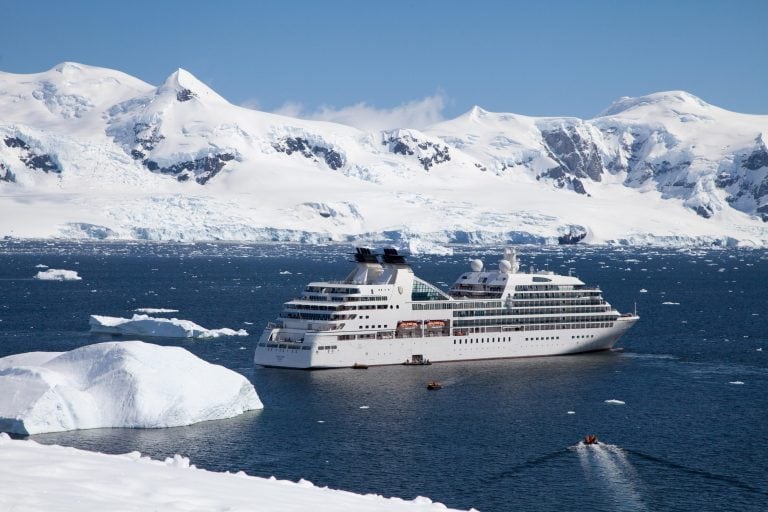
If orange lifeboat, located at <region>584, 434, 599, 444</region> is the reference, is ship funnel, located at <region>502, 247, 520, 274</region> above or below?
above

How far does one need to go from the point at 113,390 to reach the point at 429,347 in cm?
2849

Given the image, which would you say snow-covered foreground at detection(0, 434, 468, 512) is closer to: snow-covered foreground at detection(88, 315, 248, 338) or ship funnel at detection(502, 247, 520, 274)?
snow-covered foreground at detection(88, 315, 248, 338)

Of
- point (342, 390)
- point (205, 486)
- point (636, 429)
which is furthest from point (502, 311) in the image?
point (205, 486)

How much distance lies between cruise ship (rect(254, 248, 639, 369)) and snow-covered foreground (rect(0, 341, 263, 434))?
57.6 feet

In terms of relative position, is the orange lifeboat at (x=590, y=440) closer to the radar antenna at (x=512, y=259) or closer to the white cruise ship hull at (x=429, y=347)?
the white cruise ship hull at (x=429, y=347)

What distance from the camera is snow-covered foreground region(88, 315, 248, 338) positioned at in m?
82.9

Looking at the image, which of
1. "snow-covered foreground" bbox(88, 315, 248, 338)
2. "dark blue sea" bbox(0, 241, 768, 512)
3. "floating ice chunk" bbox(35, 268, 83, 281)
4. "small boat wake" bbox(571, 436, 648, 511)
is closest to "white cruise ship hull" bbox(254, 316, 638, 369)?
"dark blue sea" bbox(0, 241, 768, 512)

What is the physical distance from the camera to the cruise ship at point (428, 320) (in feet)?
236

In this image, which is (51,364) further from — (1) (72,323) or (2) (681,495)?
(1) (72,323)

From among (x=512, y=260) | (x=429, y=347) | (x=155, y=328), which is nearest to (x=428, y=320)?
(x=429, y=347)

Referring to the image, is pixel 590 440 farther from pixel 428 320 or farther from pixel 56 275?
pixel 56 275

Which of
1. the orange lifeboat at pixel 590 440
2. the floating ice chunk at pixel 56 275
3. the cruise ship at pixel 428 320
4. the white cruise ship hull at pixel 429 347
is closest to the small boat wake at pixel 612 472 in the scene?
the orange lifeboat at pixel 590 440

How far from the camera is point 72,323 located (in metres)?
92.4

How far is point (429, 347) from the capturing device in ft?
246
